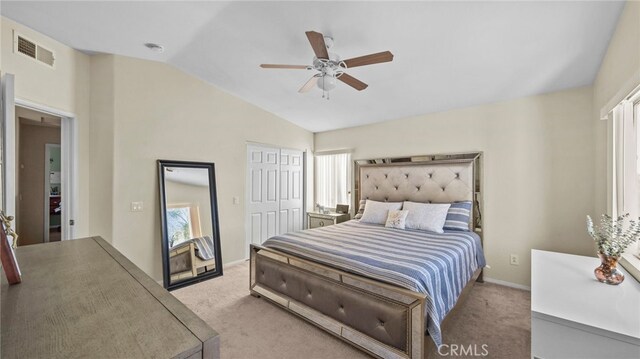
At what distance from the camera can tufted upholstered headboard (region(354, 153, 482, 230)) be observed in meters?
3.47

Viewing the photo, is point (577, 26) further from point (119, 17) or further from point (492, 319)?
point (119, 17)

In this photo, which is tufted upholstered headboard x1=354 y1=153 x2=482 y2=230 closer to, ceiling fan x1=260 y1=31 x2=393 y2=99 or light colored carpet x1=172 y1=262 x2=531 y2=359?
light colored carpet x1=172 y1=262 x2=531 y2=359

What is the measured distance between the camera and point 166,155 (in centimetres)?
336

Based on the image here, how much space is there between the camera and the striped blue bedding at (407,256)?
1899mm

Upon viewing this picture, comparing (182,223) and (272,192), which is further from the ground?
(272,192)

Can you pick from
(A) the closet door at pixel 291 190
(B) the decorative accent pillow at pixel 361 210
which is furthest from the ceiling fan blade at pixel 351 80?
(A) the closet door at pixel 291 190

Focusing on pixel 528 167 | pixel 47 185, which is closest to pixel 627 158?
pixel 528 167

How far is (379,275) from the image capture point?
6.51ft

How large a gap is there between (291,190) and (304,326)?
2.89m

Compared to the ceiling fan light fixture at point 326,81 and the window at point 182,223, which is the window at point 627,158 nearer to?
the ceiling fan light fixture at point 326,81

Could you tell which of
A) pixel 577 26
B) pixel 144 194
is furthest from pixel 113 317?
pixel 577 26

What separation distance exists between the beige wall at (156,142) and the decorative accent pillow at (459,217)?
3041 mm

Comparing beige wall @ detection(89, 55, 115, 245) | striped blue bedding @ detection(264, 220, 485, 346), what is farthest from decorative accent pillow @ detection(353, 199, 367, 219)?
beige wall @ detection(89, 55, 115, 245)

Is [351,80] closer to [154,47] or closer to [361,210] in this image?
[154,47]
